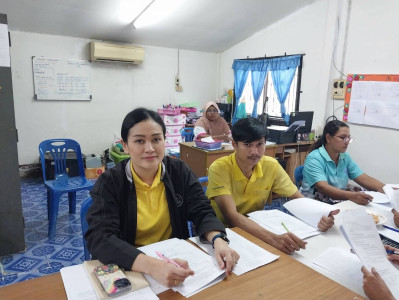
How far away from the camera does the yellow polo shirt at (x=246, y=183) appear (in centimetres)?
168

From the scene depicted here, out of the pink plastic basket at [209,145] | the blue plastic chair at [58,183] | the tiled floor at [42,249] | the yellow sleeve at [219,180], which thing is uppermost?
the yellow sleeve at [219,180]

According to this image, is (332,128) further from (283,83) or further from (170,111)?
(170,111)

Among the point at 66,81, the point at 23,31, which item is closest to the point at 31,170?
the point at 66,81

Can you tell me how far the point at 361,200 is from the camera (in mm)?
1897

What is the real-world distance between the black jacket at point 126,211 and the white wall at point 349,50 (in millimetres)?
3413

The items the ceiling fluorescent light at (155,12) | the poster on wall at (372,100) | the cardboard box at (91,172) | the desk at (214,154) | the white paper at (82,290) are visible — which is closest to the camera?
the white paper at (82,290)

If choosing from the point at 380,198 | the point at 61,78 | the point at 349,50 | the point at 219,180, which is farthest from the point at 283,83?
the point at 219,180

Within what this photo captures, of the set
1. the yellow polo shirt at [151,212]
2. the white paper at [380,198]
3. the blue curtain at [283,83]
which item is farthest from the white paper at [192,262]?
the blue curtain at [283,83]

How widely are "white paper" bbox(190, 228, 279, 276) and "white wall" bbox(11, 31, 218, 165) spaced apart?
13.5 ft

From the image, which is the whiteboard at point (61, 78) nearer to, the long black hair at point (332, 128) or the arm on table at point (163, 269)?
the long black hair at point (332, 128)

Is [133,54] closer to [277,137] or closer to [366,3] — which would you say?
[277,137]

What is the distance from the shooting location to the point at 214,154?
345cm

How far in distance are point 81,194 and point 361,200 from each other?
3495mm

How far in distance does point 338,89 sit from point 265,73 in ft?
4.86
